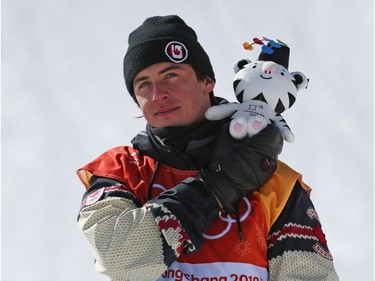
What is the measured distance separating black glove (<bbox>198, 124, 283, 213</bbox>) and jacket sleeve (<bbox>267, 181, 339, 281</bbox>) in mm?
205

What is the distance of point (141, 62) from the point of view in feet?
10.5

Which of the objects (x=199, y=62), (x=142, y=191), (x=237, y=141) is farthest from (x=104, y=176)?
(x=199, y=62)

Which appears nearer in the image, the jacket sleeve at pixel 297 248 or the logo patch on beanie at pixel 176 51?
the jacket sleeve at pixel 297 248

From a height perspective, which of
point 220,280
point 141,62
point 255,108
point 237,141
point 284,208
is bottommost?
point 220,280

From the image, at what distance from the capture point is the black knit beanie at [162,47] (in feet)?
10.5

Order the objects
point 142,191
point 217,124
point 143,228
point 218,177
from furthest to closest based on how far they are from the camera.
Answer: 1. point 217,124
2. point 142,191
3. point 218,177
4. point 143,228

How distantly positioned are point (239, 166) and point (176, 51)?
2.53 ft

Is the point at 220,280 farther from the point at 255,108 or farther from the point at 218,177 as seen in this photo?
the point at 255,108

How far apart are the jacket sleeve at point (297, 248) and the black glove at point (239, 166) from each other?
0.67 feet

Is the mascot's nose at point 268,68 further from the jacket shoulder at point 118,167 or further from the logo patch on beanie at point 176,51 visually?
the jacket shoulder at point 118,167

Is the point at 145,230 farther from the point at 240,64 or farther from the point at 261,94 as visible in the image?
the point at 240,64

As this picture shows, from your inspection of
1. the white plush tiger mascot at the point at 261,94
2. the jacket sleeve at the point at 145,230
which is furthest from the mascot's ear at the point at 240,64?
the jacket sleeve at the point at 145,230

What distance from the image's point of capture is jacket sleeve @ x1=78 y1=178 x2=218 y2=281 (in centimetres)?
253

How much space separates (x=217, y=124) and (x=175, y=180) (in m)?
0.36
